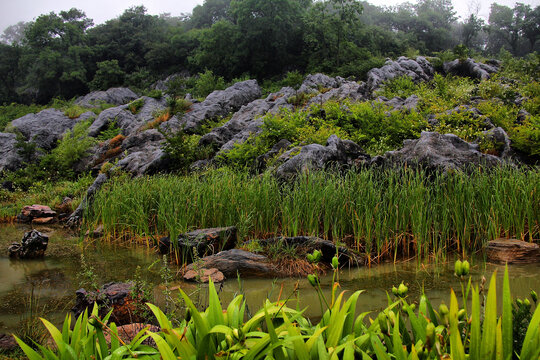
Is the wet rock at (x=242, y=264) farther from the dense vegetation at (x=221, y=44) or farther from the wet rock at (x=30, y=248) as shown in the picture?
the dense vegetation at (x=221, y=44)

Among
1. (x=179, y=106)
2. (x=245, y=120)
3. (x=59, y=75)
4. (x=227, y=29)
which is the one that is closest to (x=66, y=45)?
(x=59, y=75)

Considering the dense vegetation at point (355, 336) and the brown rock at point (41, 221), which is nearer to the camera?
the dense vegetation at point (355, 336)

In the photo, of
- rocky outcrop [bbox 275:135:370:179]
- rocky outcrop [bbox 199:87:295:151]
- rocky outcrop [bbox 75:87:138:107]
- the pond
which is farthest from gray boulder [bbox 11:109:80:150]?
rocky outcrop [bbox 275:135:370:179]

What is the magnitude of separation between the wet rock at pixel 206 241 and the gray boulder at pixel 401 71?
1358 cm

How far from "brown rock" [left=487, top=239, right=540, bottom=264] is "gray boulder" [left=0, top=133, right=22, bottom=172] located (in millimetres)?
18443

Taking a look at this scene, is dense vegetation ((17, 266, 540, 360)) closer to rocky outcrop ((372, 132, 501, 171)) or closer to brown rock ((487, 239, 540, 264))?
brown rock ((487, 239, 540, 264))

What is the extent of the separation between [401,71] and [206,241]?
1691 cm

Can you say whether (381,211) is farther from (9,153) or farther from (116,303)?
(9,153)

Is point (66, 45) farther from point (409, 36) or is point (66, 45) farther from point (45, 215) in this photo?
point (409, 36)

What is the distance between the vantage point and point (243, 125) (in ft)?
45.7

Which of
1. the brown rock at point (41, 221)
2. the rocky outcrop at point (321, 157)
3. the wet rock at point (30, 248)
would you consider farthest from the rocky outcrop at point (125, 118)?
the wet rock at point (30, 248)

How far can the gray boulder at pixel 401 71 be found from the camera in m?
16.8

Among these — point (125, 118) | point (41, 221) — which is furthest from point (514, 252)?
point (125, 118)

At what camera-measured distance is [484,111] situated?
999 centimetres
